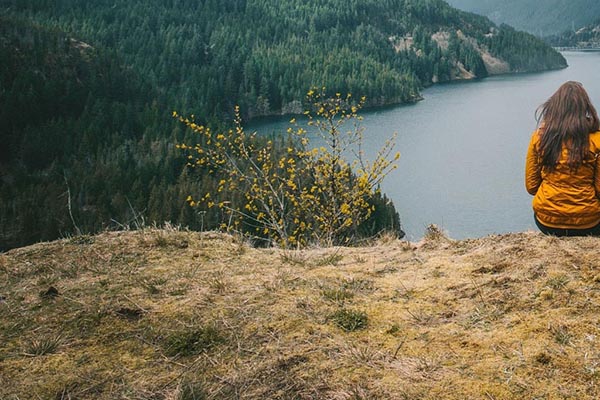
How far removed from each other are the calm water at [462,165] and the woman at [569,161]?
48.0ft

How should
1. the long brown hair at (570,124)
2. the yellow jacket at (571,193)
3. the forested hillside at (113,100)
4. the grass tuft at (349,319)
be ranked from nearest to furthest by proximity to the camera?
the grass tuft at (349,319), the long brown hair at (570,124), the yellow jacket at (571,193), the forested hillside at (113,100)

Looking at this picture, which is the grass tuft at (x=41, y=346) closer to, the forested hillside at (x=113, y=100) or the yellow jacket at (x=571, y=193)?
the yellow jacket at (x=571, y=193)

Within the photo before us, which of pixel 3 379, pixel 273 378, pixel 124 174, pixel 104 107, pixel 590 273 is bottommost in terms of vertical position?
pixel 124 174

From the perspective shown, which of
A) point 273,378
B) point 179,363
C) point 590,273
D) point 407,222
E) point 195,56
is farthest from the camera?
point 195,56

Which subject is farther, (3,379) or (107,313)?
(107,313)

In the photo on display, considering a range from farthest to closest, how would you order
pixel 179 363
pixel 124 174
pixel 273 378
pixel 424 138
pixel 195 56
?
pixel 195 56
pixel 424 138
pixel 124 174
pixel 179 363
pixel 273 378

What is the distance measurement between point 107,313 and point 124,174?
84236 mm

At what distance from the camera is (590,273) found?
4.77 meters

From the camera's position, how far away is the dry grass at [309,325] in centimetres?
368

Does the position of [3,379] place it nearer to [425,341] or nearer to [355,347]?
[355,347]

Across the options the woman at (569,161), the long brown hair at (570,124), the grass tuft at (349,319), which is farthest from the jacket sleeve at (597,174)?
the grass tuft at (349,319)

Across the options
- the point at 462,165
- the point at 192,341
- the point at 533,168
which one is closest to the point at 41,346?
the point at 192,341

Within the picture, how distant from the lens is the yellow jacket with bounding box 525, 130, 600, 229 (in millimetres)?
6250

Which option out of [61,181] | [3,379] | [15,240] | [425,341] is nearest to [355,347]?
[425,341]
